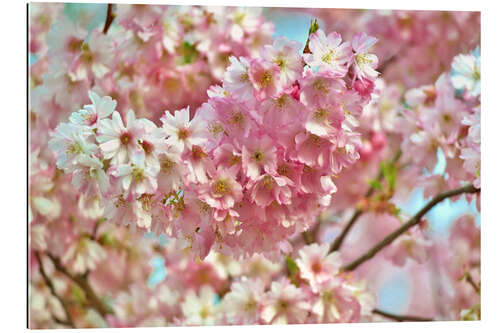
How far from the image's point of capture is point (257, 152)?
134cm

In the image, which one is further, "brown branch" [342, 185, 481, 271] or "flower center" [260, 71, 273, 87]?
"brown branch" [342, 185, 481, 271]

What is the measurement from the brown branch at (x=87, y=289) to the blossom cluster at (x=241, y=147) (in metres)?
0.79

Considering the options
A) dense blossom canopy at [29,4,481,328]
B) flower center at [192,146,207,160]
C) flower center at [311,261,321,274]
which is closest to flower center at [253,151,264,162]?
dense blossom canopy at [29,4,481,328]

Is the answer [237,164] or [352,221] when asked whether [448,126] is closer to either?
[352,221]

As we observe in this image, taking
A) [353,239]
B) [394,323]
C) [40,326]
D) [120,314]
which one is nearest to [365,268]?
[353,239]

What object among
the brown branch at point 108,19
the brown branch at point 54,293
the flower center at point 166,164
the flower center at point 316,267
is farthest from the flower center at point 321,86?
the brown branch at point 54,293

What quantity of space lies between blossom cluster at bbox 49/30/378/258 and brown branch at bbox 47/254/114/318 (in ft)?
2.60

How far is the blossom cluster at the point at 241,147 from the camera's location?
1.34 m

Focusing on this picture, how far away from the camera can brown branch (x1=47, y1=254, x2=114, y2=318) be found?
2168 mm

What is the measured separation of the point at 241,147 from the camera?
135cm

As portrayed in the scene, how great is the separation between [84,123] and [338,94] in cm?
47

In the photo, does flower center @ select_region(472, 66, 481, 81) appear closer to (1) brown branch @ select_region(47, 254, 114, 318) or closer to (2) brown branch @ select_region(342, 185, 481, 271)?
(2) brown branch @ select_region(342, 185, 481, 271)

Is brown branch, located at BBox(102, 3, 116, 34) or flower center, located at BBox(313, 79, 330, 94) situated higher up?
brown branch, located at BBox(102, 3, 116, 34)

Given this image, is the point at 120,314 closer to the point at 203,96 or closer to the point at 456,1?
the point at 203,96
